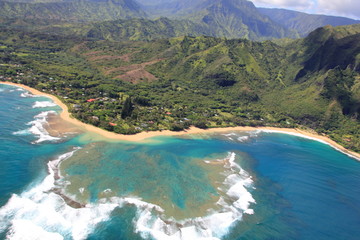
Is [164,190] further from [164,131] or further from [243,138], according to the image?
[243,138]

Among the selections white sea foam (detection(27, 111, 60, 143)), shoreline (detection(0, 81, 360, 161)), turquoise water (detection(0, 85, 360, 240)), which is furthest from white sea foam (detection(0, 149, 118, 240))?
shoreline (detection(0, 81, 360, 161))

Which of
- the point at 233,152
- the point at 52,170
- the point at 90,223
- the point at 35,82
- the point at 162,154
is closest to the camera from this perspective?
the point at 90,223

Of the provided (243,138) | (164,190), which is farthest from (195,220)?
(243,138)

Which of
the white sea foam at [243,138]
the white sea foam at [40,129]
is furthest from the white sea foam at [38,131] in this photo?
the white sea foam at [243,138]

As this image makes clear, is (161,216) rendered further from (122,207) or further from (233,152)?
(233,152)

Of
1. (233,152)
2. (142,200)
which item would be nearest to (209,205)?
(142,200)

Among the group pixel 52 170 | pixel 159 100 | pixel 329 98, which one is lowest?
pixel 52 170

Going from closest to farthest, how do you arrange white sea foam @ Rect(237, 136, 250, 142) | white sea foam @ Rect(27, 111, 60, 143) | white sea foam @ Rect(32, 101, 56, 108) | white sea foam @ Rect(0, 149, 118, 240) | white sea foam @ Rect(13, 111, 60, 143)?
white sea foam @ Rect(0, 149, 118, 240) → white sea foam @ Rect(13, 111, 60, 143) → white sea foam @ Rect(27, 111, 60, 143) → white sea foam @ Rect(32, 101, 56, 108) → white sea foam @ Rect(237, 136, 250, 142)

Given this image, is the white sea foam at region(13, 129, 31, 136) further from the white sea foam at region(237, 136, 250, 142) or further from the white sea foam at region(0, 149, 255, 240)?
the white sea foam at region(237, 136, 250, 142)

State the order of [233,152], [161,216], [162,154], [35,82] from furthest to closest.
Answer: [35,82] → [233,152] → [162,154] → [161,216]

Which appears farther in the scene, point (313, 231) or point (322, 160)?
point (322, 160)
